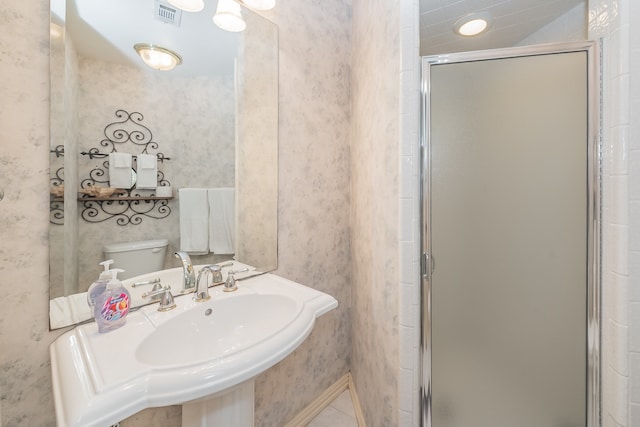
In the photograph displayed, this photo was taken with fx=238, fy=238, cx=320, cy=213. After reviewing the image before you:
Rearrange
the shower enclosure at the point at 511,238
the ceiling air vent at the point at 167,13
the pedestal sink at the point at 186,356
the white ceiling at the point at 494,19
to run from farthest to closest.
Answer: the white ceiling at the point at 494,19 → the shower enclosure at the point at 511,238 → the ceiling air vent at the point at 167,13 → the pedestal sink at the point at 186,356

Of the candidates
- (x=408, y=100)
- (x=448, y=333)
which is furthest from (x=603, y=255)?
(x=408, y=100)

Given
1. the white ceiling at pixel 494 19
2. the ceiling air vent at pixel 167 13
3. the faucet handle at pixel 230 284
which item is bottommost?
the faucet handle at pixel 230 284

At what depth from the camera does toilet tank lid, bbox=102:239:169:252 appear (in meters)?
0.76

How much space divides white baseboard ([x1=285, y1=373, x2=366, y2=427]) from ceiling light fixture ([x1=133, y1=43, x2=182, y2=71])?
1.69 m

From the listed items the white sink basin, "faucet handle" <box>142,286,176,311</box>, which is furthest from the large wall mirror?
the white sink basin

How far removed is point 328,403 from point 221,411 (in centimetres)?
94

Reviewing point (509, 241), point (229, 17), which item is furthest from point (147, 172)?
point (509, 241)

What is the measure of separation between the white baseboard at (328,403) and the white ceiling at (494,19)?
7.32 ft

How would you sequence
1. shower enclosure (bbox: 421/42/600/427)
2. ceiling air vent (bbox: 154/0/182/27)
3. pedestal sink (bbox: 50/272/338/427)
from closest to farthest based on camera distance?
pedestal sink (bbox: 50/272/338/427), ceiling air vent (bbox: 154/0/182/27), shower enclosure (bbox: 421/42/600/427)

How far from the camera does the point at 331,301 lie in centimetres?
86

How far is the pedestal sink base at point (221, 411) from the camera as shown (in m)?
0.70

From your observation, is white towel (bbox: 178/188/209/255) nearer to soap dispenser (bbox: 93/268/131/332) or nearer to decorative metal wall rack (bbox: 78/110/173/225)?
decorative metal wall rack (bbox: 78/110/173/225)

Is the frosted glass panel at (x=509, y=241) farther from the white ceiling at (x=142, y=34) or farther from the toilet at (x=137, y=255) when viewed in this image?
the toilet at (x=137, y=255)

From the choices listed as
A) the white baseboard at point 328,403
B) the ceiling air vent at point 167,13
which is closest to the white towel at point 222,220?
the ceiling air vent at point 167,13
